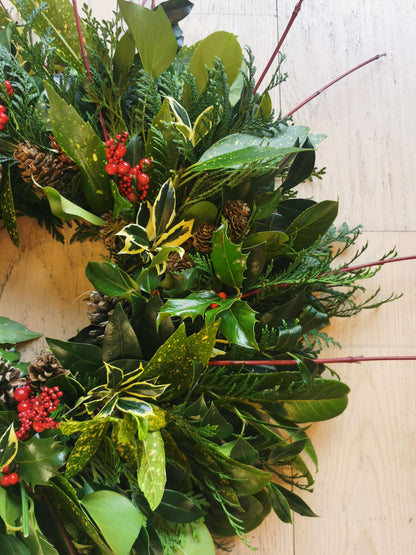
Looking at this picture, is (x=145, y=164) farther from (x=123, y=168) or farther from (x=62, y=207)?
(x=62, y=207)

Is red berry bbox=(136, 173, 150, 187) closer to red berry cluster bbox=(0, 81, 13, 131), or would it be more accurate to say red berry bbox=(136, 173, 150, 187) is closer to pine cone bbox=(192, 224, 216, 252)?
pine cone bbox=(192, 224, 216, 252)

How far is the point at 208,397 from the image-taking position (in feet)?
2.52

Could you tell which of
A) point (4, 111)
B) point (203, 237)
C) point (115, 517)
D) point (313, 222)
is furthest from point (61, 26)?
point (115, 517)

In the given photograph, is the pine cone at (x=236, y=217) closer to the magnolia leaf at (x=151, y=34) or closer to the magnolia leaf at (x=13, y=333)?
the magnolia leaf at (x=151, y=34)

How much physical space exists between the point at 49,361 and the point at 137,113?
1.39ft

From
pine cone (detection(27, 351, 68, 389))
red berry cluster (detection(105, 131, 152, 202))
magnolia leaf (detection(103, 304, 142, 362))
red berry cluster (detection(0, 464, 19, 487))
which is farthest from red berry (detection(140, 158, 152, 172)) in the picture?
red berry cluster (detection(0, 464, 19, 487))

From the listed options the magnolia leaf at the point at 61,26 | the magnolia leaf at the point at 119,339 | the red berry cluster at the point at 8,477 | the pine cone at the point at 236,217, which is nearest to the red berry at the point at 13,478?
the red berry cluster at the point at 8,477

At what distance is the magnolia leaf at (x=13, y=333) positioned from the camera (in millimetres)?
822

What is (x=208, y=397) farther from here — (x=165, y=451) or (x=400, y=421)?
(x=400, y=421)

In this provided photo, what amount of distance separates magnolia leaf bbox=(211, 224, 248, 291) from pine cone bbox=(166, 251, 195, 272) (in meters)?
0.07

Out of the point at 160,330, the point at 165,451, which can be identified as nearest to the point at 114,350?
the point at 160,330

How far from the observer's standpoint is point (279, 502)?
0.79 meters

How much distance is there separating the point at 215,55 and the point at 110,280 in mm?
397

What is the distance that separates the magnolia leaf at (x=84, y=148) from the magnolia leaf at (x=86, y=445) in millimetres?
342
